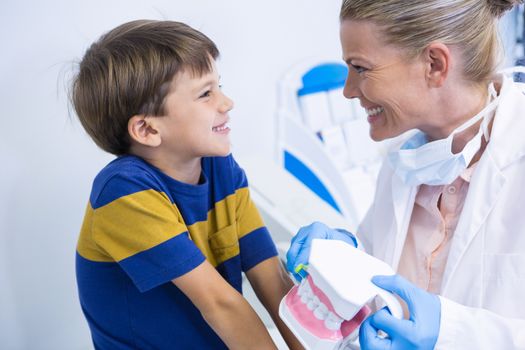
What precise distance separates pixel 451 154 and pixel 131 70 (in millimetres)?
645

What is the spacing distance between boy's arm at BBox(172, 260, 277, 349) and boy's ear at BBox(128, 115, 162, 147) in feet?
0.86

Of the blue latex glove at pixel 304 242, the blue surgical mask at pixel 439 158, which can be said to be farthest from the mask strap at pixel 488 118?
the blue latex glove at pixel 304 242

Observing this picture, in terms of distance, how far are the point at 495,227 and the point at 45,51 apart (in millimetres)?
1112

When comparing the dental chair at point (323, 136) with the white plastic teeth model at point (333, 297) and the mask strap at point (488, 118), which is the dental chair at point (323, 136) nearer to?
the mask strap at point (488, 118)

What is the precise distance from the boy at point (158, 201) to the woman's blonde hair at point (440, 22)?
34 cm

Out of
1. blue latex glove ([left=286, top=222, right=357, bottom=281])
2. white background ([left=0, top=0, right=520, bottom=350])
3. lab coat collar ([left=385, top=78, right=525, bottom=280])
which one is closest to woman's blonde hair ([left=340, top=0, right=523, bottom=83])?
lab coat collar ([left=385, top=78, right=525, bottom=280])

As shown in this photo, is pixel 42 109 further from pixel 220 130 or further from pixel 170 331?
pixel 170 331

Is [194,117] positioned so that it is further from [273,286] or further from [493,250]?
[493,250]

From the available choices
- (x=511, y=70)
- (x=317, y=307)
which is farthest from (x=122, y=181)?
(x=511, y=70)

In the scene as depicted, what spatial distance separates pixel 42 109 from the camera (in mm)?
1393

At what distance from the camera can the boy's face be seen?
1.10 metres

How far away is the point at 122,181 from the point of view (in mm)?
1012

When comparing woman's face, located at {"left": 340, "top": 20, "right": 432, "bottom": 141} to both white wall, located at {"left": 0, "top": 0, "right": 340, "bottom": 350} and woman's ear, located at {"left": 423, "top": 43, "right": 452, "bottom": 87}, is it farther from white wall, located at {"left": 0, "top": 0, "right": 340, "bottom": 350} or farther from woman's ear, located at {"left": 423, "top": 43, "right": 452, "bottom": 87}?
white wall, located at {"left": 0, "top": 0, "right": 340, "bottom": 350}

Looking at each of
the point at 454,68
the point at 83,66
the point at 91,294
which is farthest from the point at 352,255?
the point at 83,66
